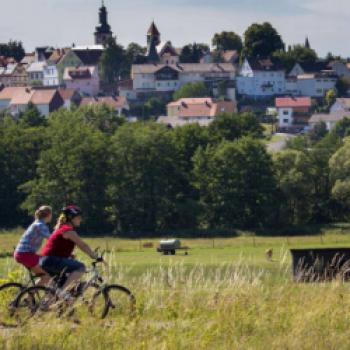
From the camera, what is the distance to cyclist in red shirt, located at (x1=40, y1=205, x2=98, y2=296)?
447 inches

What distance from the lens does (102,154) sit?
2429 inches

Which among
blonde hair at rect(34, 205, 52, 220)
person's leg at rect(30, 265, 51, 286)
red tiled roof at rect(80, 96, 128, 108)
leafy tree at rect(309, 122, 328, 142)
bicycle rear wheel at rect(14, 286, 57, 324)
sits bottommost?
leafy tree at rect(309, 122, 328, 142)

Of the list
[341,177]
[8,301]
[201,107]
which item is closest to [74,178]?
[341,177]

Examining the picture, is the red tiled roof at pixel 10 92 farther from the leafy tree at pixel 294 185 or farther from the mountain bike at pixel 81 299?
the mountain bike at pixel 81 299

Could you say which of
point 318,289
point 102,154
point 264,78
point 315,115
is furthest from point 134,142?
point 264,78

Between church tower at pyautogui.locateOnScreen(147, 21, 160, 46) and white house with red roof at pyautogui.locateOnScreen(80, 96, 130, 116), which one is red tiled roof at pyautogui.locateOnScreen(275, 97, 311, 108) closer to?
white house with red roof at pyautogui.locateOnScreen(80, 96, 130, 116)

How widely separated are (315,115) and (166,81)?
3092 centimetres

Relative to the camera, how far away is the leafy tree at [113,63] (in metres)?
169

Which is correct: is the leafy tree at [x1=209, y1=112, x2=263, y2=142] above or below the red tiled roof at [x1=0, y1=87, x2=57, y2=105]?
above

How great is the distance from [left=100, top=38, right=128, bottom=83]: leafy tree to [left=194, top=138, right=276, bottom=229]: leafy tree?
351 feet

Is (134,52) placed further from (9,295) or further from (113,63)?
(9,295)

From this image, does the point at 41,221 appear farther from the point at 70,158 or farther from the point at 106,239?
the point at 70,158

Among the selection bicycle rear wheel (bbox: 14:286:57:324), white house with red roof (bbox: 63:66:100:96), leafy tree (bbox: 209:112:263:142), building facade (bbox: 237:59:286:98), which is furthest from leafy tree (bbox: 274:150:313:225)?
white house with red roof (bbox: 63:66:100:96)

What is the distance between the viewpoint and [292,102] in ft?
468
